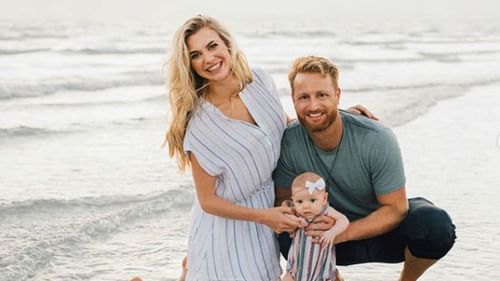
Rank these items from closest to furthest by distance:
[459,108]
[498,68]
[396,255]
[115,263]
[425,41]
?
1. [396,255]
2. [115,263]
3. [459,108]
4. [498,68]
5. [425,41]

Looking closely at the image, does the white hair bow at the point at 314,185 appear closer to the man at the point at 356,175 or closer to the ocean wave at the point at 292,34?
the man at the point at 356,175

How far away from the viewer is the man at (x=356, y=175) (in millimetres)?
3311

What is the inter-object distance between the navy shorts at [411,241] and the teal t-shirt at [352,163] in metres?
0.14

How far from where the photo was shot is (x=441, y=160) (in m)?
6.84

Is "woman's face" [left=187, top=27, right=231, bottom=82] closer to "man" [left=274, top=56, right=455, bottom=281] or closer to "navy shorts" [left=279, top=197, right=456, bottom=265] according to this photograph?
"man" [left=274, top=56, right=455, bottom=281]

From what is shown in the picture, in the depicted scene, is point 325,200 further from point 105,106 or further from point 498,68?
point 498,68

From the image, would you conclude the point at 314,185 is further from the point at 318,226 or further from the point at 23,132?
the point at 23,132

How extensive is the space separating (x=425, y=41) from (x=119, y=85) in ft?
46.5

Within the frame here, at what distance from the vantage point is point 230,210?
330 cm

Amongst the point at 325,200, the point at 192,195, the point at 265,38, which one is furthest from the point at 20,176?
the point at 265,38

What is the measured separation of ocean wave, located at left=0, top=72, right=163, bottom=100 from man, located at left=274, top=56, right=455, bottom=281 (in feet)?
30.0

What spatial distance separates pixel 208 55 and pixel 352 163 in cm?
74

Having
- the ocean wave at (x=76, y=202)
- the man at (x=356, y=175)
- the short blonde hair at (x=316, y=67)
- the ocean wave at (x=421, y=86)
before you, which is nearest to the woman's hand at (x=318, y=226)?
the man at (x=356, y=175)

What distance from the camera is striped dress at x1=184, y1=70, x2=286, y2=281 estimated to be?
11.0ft
